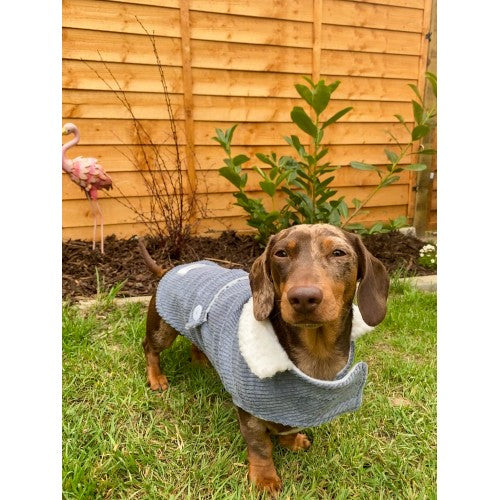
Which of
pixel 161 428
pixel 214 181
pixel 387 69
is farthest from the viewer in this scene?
pixel 387 69

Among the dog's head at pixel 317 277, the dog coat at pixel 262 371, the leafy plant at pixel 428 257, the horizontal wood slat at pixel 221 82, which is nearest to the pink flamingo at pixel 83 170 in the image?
the horizontal wood slat at pixel 221 82

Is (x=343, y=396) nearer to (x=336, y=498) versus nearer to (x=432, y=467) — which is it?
(x=336, y=498)

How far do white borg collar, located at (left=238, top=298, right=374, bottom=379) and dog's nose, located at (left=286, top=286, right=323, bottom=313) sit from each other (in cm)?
26

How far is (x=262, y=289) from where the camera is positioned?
1674mm

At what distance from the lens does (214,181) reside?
169 inches

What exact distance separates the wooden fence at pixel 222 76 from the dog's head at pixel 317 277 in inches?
105

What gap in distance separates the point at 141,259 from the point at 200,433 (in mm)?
2065

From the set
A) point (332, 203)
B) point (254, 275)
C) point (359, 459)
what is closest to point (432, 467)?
point (359, 459)

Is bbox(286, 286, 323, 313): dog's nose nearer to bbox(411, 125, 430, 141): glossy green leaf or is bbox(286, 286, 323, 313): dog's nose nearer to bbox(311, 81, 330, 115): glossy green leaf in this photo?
bbox(311, 81, 330, 115): glossy green leaf

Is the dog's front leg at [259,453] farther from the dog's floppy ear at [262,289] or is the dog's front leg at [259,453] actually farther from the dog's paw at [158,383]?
the dog's paw at [158,383]

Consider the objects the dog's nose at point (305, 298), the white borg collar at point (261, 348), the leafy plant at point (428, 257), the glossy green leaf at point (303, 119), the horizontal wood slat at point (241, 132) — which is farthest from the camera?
the leafy plant at point (428, 257)

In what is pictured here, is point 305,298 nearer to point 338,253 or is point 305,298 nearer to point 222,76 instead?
point 338,253

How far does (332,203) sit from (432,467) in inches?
100

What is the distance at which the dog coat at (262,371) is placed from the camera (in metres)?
1.60
